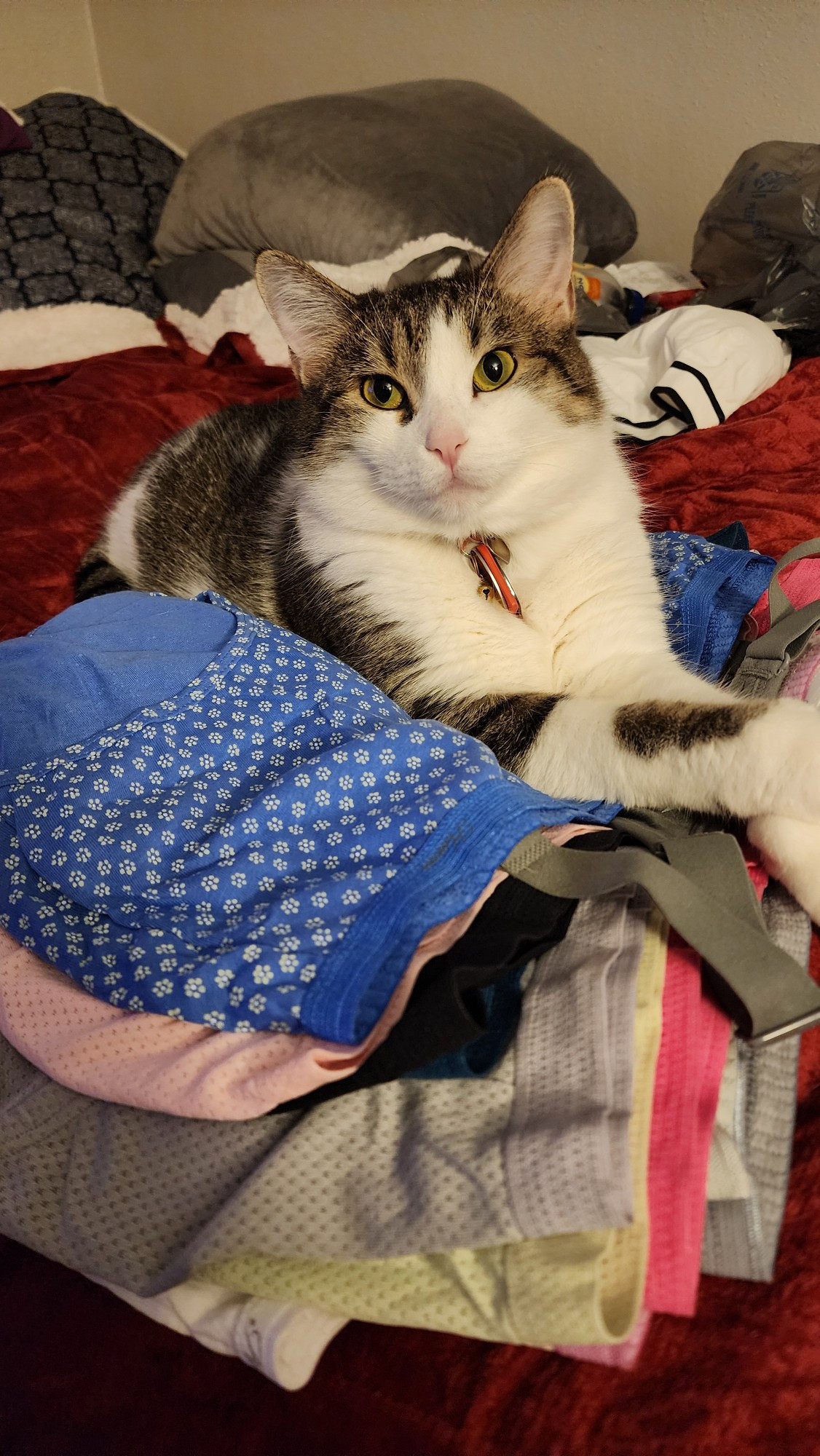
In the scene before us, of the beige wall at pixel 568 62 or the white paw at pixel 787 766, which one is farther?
the beige wall at pixel 568 62

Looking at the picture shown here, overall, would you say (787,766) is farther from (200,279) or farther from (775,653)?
(200,279)

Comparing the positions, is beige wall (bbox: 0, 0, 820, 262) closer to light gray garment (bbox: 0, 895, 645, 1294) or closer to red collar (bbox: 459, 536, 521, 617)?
red collar (bbox: 459, 536, 521, 617)

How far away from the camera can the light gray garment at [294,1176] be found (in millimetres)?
683

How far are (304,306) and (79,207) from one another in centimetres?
208

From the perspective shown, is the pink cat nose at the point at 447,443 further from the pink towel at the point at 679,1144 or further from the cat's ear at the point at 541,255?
the pink towel at the point at 679,1144

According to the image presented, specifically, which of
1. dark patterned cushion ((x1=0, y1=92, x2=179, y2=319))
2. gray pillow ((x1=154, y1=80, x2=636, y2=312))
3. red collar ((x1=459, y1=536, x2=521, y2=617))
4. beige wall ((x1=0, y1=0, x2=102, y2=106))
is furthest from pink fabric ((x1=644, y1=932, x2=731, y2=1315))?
beige wall ((x1=0, y1=0, x2=102, y2=106))

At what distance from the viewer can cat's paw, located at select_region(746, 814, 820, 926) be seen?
0.95m

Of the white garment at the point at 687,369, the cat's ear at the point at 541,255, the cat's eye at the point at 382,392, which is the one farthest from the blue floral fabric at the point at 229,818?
the white garment at the point at 687,369

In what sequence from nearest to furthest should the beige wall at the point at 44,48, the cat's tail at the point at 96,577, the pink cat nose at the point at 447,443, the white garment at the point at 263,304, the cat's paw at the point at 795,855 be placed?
the cat's paw at the point at 795,855
the pink cat nose at the point at 447,443
the cat's tail at the point at 96,577
the white garment at the point at 263,304
the beige wall at the point at 44,48

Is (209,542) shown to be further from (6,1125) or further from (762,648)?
(6,1125)

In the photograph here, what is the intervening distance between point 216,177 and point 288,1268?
10.4 ft

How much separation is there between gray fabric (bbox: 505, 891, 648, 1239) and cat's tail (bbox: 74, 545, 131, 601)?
1207 millimetres

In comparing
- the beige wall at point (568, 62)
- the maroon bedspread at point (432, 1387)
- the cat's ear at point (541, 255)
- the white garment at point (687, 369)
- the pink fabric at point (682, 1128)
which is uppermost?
the beige wall at point (568, 62)

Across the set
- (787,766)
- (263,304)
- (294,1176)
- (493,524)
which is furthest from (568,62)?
(294,1176)
